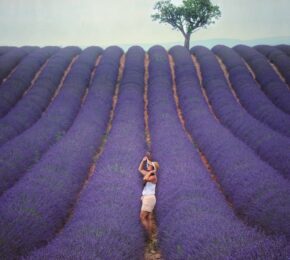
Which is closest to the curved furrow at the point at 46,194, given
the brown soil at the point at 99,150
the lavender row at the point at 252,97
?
the brown soil at the point at 99,150

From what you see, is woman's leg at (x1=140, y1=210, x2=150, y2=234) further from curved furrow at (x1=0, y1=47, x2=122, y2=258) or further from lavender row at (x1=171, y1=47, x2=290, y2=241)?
lavender row at (x1=171, y1=47, x2=290, y2=241)

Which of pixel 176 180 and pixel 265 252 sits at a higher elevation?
pixel 265 252

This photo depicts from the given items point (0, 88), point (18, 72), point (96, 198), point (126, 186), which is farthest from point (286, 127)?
point (18, 72)

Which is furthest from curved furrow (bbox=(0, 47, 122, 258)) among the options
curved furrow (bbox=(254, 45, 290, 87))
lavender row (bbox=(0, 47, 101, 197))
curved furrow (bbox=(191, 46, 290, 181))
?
curved furrow (bbox=(254, 45, 290, 87))

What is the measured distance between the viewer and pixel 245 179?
21.1 ft

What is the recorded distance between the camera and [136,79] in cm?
1855

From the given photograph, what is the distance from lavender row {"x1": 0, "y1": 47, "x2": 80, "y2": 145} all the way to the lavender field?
0.08m

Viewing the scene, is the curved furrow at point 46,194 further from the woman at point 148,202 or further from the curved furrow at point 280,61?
the curved furrow at point 280,61

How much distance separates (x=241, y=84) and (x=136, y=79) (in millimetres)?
5550

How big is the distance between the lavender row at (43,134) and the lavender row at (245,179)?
4597 millimetres

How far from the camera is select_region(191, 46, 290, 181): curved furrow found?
25.7 feet

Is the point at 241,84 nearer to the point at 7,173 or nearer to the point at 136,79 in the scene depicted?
the point at 136,79

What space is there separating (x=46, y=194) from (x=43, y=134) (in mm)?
4853

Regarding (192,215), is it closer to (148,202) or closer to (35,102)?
(148,202)
